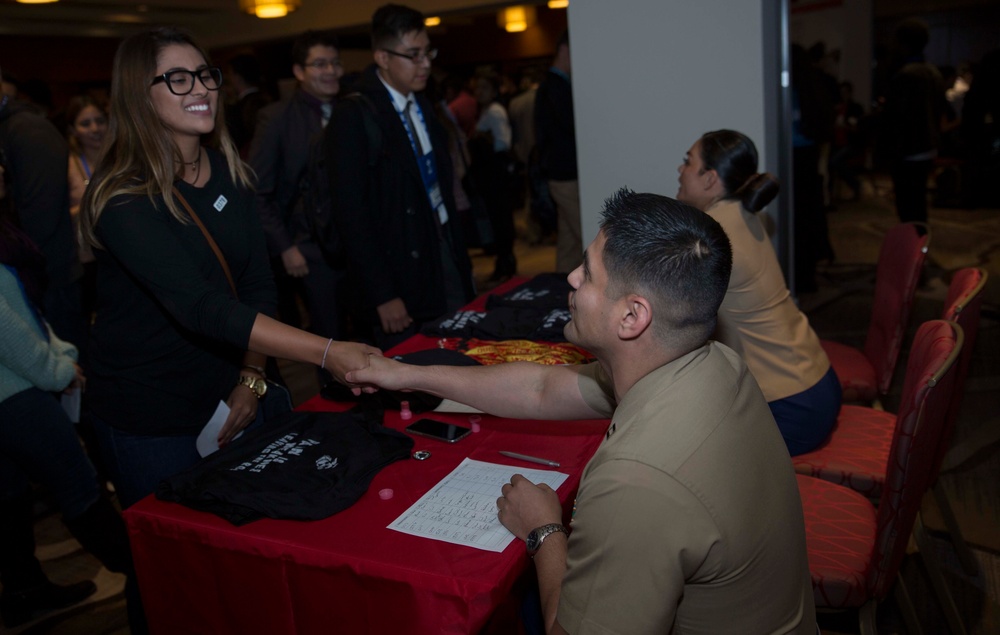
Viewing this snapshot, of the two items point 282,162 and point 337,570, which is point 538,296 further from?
point 282,162

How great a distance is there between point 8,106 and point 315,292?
158 cm

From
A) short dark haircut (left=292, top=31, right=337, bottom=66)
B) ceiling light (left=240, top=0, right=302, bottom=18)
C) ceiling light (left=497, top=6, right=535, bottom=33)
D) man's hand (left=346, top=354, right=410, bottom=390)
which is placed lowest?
man's hand (left=346, top=354, right=410, bottom=390)

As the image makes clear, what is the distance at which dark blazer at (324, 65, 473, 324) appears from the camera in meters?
2.90

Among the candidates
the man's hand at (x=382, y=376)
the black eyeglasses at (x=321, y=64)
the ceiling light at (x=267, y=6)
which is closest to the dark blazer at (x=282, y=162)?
the black eyeglasses at (x=321, y=64)

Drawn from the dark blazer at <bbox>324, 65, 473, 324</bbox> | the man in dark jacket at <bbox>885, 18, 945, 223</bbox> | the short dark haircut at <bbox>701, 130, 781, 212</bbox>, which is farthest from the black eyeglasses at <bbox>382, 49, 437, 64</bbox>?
the man in dark jacket at <bbox>885, 18, 945, 223</bbox>

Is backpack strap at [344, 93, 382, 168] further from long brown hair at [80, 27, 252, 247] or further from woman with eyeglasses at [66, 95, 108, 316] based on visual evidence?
woman with eyeglasses at [66, 95, 108, 316]

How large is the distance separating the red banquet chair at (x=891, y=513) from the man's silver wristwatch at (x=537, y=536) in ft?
2.48

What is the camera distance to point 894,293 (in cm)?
263

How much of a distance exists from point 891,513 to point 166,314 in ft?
5.54

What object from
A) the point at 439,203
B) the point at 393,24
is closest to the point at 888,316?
the point at 439,203

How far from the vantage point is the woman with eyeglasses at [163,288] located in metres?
1.74

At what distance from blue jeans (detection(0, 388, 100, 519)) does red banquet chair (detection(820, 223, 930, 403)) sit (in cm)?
251

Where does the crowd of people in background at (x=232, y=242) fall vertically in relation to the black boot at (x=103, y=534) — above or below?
above

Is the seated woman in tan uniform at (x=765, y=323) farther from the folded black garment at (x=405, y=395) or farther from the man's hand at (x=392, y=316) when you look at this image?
the man's hand at (x=392, y=316)
